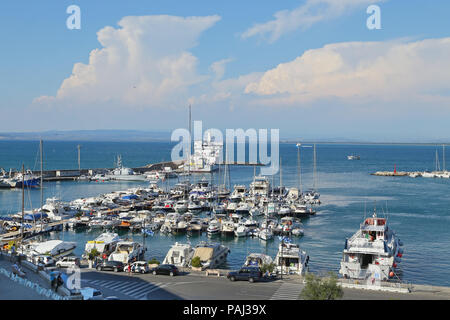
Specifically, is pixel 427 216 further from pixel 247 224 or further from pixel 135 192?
pixel 135 192

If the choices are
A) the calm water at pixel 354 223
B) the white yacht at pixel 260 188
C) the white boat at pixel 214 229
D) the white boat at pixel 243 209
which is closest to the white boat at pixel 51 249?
the calm water at pixel 354 223

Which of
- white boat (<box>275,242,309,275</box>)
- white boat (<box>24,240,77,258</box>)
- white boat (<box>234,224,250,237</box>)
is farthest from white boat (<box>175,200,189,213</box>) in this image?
white boat (<box>275,242,309,275</box>)

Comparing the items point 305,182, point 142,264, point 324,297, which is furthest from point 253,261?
point 305,182

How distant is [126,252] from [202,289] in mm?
9821

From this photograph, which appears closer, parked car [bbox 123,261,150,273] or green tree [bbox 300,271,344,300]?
green tree [bbox 300,271,344,300]

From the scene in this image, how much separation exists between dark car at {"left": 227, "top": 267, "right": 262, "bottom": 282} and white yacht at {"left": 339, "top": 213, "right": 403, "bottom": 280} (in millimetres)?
5787

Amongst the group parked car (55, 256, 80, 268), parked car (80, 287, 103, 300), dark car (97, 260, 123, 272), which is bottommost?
parked car (55, 256, 80, 268)

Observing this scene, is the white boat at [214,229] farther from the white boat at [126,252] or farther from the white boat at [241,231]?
the white boat at [126,252]

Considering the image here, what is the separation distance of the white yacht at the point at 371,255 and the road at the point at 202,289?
4.02 meters

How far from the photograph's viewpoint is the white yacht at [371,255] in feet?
74.0

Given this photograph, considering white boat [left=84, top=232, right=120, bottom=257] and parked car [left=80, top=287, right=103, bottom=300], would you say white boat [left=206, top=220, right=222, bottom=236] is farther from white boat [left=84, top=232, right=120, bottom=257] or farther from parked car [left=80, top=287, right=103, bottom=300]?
parked car [left=80, top=287, right=103, bottom=300]

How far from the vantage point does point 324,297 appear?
12750 millimetres

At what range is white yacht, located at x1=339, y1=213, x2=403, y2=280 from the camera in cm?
2255
